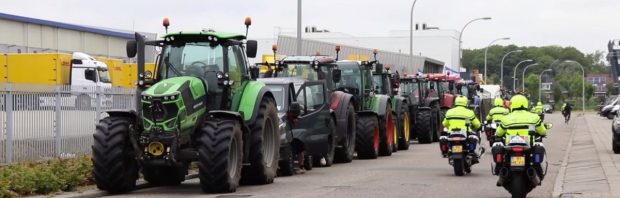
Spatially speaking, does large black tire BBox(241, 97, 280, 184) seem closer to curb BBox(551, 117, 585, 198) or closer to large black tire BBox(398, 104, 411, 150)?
A: curb BBox(551, 117, 585, 198)

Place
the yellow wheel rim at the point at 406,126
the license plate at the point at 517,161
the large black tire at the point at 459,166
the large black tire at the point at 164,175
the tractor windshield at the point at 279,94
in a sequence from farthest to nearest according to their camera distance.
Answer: the yellow wheel rim at the point at 406,126 < the tractor windshield at the point at 279,94 < the large black tire at the point at 459,166 < the large black tire at the point at 164,175 < the license plate at the point at 517,161

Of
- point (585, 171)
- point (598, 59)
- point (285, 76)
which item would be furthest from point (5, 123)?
point (598, 59)

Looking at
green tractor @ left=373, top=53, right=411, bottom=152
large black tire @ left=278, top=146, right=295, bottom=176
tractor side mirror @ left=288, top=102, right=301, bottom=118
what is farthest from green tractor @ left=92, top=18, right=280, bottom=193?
green tractor @ left=373, top=53, right=411, bottom=152

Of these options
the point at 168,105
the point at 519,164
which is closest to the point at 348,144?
the point at 168,105

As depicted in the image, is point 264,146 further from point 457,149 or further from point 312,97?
point 312,97

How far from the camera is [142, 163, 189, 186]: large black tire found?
15984mm

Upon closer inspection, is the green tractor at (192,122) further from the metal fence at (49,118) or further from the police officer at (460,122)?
the police officer at (460,122)

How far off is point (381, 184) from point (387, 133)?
358 inches

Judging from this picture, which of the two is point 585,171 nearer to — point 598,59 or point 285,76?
point 285,76

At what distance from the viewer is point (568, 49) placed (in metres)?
175

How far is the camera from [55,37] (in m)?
53.1

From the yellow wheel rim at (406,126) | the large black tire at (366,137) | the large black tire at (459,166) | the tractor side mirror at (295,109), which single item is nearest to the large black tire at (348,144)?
the large black tire at (366,137)

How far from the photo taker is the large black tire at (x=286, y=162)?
18.3 m

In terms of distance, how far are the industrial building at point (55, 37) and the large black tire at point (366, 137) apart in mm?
21488
